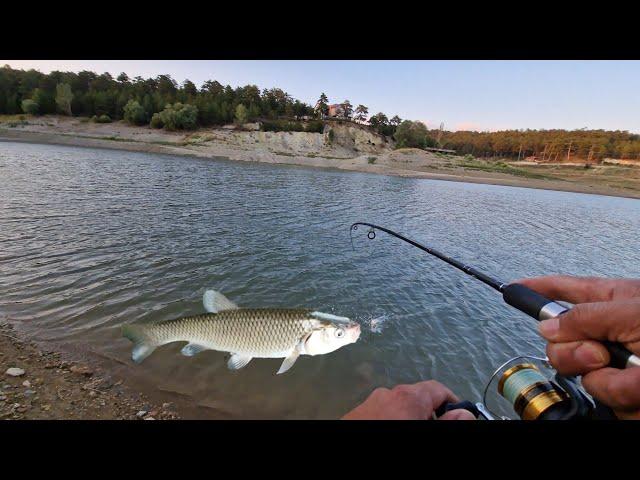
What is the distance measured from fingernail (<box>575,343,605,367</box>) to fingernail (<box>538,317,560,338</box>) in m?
0.14

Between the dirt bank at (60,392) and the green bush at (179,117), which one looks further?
the green bush at (179,117)

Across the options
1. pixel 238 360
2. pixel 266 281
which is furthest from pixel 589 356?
pixel 266 281

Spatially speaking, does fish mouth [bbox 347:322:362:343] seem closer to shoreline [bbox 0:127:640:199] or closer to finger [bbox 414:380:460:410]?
finger [bbox 414:380:460:410]

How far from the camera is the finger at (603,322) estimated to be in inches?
67.7

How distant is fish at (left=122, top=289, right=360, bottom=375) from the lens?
10.4 feet

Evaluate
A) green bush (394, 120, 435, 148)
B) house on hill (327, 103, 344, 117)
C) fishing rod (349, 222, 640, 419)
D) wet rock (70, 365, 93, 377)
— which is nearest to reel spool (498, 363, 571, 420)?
fishing rod (349, 222, 640, 419)

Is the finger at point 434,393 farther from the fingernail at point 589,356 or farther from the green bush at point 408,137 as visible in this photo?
the green bush at point 408,137

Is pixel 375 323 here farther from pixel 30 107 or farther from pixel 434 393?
pixel 30 107

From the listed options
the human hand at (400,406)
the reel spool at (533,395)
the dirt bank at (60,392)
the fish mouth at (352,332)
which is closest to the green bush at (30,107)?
the dirt bank at (60,392)

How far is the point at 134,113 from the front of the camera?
74.4 m

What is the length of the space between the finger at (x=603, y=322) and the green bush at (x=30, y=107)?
10130 centimetres

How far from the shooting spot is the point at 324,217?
18172 millimetres
